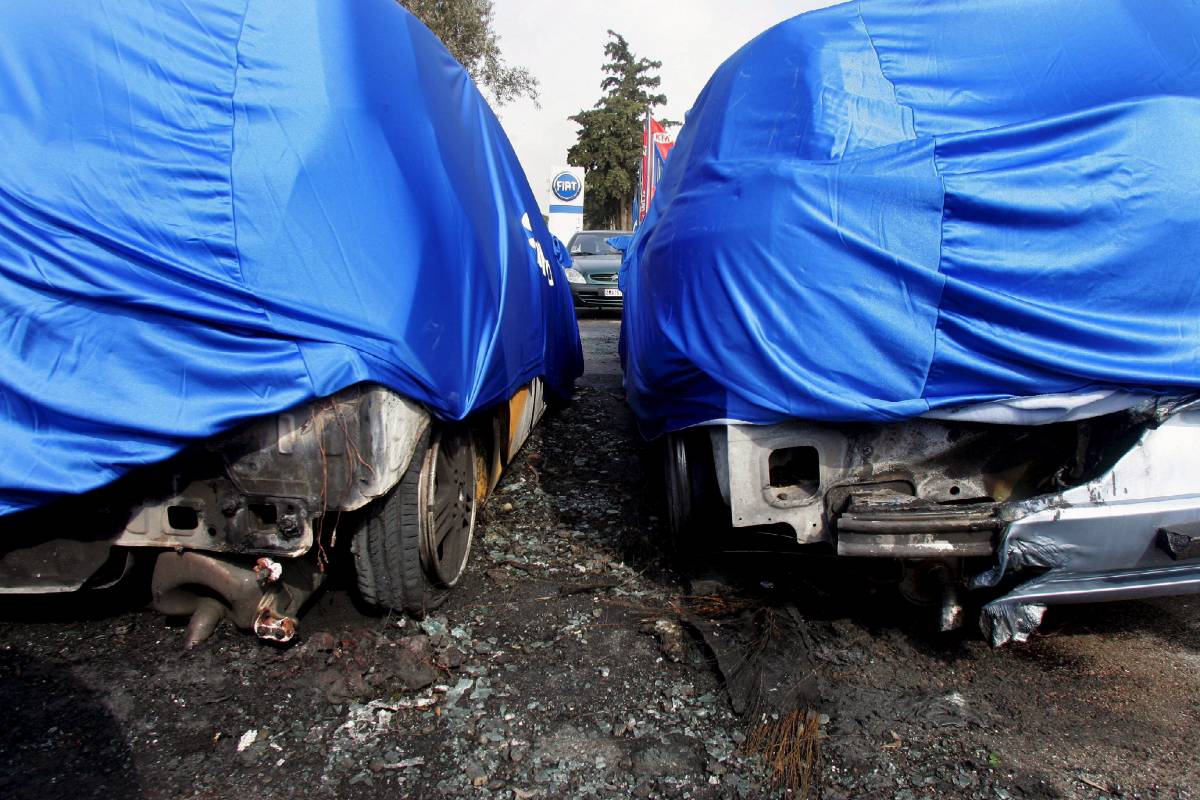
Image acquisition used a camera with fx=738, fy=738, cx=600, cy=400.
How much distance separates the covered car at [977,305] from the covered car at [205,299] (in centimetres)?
108

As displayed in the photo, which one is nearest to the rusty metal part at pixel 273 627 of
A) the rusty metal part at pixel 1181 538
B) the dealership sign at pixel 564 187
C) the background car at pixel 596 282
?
the rusty metal part at pixel 1181 538

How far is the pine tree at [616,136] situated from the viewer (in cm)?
4434

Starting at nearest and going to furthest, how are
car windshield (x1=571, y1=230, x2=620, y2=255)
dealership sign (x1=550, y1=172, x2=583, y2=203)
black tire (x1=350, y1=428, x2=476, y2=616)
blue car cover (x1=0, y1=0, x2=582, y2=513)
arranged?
blue car cover (x1=0, y1=0, x2=582, y2=513)
black tire (x1=350, y1=428, x2=476, y2=616)
car windshield (x1=571, y1=230, x2=620, y2=255)
dealership sign (x1=550, y1=172, x2=583, y2=203)

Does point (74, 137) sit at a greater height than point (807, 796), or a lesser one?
greater

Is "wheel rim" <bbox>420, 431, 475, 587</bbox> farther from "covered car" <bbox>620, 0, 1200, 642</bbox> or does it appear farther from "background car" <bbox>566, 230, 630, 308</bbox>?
"background car" <bbox>566, 230, 630, 308</bbox>

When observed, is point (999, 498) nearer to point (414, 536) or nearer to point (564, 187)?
point (414, 536)

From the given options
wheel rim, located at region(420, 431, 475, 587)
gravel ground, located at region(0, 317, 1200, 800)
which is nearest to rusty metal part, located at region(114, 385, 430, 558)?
wheel rim, located at region(420, 431, 475, 587)

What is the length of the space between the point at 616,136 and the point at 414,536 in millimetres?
45326

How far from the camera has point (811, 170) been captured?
2305 mm

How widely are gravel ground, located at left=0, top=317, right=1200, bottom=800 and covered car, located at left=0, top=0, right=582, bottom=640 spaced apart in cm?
34

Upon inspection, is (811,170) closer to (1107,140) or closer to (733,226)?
(733,226)

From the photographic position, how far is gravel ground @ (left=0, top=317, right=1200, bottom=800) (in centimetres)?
204

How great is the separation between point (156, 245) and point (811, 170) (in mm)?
1927

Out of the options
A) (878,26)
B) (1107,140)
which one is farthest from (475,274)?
(1107,140)
